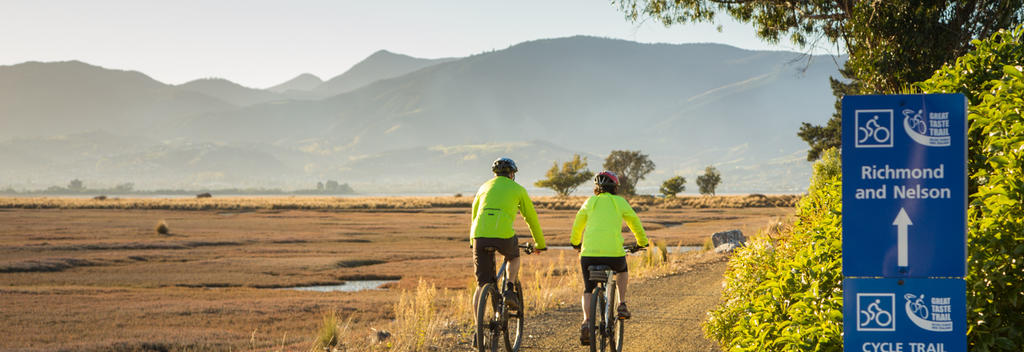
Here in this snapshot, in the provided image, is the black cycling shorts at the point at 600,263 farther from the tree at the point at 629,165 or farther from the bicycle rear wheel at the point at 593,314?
→ the tree at the point at 629,165

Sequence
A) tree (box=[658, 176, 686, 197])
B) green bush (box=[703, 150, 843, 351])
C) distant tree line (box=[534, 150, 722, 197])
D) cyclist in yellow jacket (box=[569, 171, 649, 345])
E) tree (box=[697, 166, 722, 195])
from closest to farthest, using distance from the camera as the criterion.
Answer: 1. green bush (box=[703, 150, 843, 351])
2. cyclist in yellow jacket (box=[569, 171, 649, 345])
3. tree (box=[658, 176, 686, 197])
4. distant tree line (box=[534, 150, 722, 197])
5. tree (box=[697, 166, 722, 195])

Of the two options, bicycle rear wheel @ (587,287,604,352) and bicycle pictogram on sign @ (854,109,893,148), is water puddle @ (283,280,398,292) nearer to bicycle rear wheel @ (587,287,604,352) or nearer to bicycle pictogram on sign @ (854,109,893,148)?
bicycle rear wheel @ (587,287,604,352)

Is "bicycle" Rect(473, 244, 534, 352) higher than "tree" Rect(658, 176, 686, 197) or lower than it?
lower

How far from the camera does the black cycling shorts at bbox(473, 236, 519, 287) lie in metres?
9.04

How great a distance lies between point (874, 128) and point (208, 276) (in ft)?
97.3

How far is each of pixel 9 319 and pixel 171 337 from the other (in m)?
5.81

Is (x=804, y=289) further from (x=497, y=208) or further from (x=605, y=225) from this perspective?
(x=497, y=208)

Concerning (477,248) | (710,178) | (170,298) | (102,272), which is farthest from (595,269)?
(710,178)

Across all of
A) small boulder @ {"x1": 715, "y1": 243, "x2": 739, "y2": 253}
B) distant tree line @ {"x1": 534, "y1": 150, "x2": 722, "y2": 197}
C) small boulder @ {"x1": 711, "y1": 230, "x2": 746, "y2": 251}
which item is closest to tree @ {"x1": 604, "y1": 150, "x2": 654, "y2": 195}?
distant tree line @ {"x1": 534, "y1": 150, "x2": 722, "y2": 197}

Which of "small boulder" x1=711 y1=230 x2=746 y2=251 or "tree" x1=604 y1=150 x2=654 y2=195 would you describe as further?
"tree" x1=604 y1=150 x2=654 y2=195

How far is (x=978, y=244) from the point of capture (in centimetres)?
480

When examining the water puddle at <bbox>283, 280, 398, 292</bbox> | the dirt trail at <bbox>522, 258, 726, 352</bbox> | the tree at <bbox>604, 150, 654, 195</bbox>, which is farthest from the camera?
the tree at <bbox>604, 150, 654, 195</bbox>

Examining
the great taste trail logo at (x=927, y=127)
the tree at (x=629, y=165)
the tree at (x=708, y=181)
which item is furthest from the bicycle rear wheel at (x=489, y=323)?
the tree at (x=708, y=181)

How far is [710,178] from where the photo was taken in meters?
131
